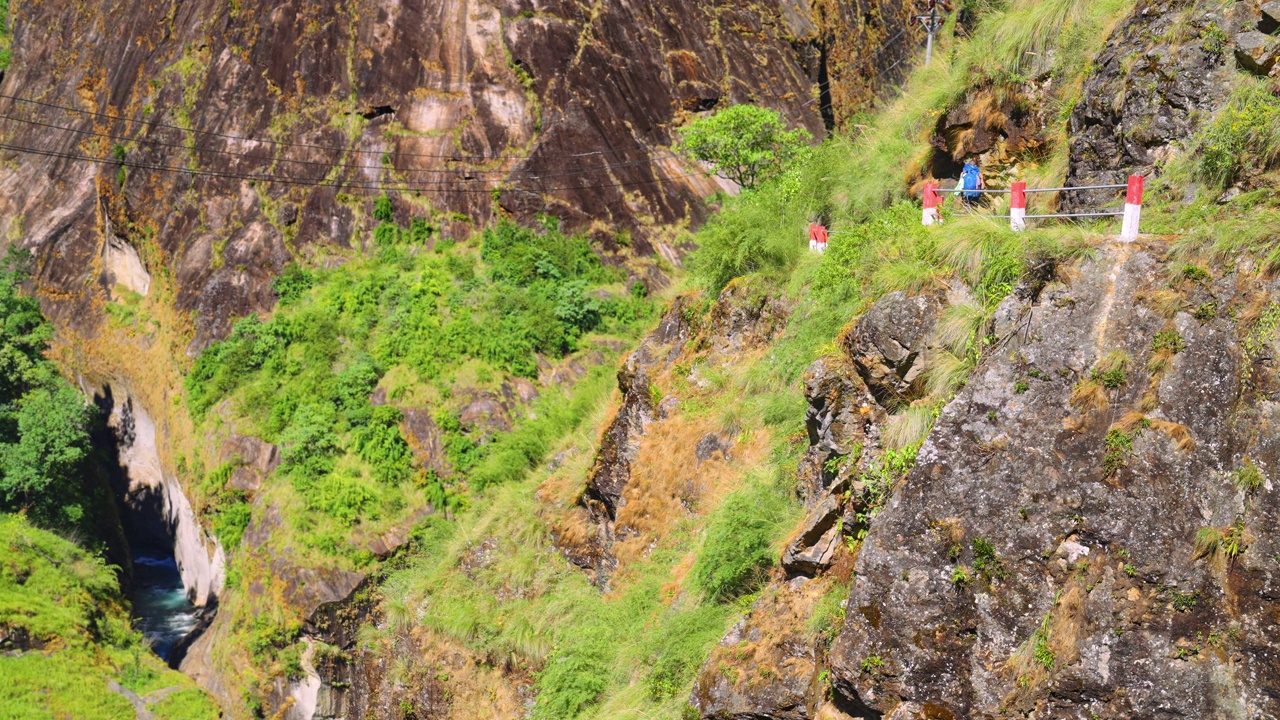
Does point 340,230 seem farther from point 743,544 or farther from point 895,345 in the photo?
point 895,345

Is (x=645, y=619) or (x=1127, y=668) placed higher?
(x=1127, y=668)

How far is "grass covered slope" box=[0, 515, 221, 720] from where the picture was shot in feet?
69.1

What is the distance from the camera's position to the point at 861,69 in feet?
119

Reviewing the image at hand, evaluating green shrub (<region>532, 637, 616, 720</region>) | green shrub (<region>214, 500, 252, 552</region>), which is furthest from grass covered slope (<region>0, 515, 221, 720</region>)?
green shrub (<region>532, 637, 616, 720</region>)

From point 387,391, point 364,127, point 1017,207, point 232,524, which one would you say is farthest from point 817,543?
point 364,127

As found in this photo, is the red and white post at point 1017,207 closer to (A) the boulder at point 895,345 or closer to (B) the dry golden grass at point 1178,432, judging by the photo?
(A) the boulder at point 895,345

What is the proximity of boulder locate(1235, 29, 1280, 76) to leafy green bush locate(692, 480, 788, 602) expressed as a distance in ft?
21.5

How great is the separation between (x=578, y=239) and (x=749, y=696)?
61.8ft

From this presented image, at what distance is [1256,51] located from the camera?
32.0 feet

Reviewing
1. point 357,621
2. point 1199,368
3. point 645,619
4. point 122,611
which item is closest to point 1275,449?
point 1199,368

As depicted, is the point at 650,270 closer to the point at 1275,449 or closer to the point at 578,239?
the point at 578,239

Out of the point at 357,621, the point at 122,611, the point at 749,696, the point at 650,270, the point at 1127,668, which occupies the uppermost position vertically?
the point at 1127,668

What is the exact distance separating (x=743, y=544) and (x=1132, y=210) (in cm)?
548

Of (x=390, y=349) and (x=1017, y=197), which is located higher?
(x=1017, y=197)
